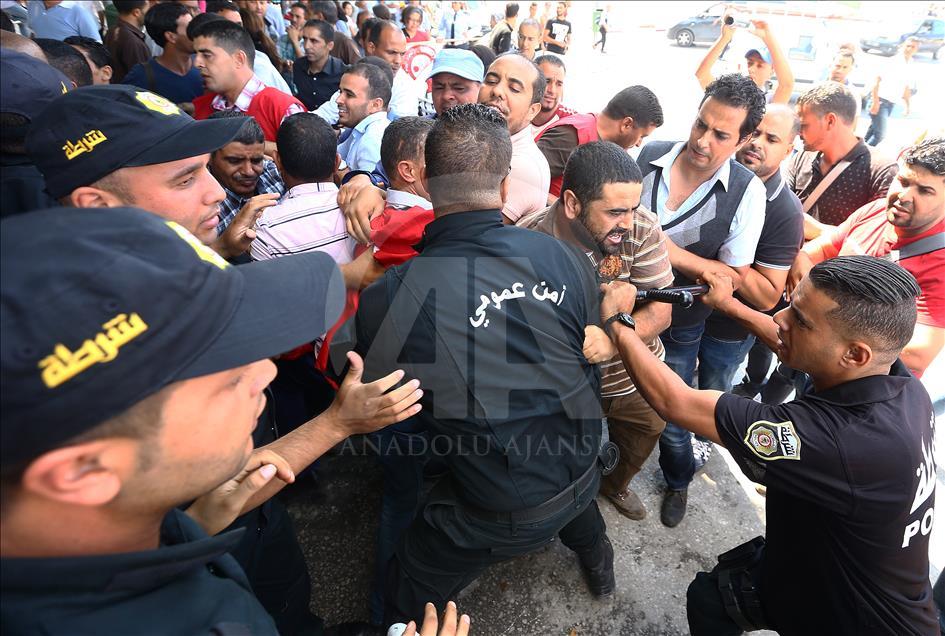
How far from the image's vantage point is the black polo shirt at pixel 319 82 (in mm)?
5496

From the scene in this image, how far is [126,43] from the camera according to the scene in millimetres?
5094

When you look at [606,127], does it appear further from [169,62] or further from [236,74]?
[169,62]

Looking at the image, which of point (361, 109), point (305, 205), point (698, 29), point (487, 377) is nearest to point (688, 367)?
point (487, 377)

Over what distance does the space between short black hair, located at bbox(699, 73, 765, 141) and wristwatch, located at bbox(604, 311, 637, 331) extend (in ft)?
4.76

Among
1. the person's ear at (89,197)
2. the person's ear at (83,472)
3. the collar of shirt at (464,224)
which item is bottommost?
the collar of shirt at (464,224)

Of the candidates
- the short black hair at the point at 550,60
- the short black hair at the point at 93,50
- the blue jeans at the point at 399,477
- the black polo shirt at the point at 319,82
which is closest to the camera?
the blue jeans at the point at 399,477

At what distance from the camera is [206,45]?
3.60 metres

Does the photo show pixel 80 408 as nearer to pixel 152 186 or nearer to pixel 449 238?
pixel 449 238

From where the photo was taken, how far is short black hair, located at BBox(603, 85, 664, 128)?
149 inches

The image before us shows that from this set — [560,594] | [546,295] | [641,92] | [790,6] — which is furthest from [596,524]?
[790,6]

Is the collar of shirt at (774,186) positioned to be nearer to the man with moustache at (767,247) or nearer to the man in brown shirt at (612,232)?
the man with moustache at (767,247)

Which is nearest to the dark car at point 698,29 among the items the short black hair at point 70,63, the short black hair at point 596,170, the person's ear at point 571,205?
the short black hair at point 596,170

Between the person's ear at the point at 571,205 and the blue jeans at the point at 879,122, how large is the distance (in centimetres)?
723

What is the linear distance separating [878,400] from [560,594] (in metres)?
1.80
